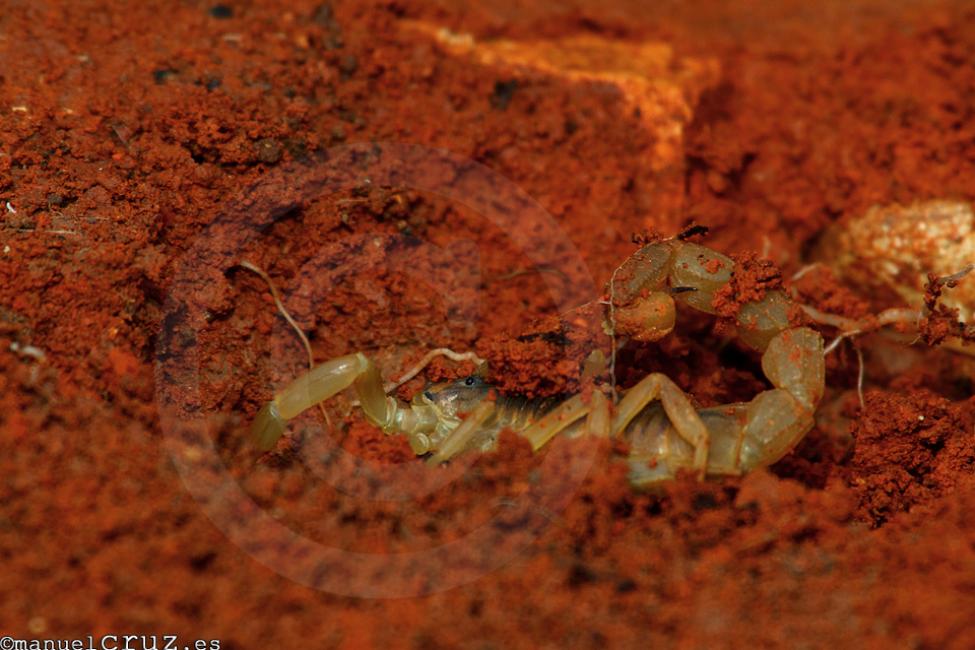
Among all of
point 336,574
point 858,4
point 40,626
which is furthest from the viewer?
point 858,4

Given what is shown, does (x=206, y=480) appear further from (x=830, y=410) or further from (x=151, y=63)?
(x=830, y=410)

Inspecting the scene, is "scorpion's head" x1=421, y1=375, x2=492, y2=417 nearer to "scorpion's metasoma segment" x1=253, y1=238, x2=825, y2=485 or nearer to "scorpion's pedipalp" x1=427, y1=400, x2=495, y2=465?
"scorpion's metasoma segment" x1=253, y1=238, x2=825, y2=485

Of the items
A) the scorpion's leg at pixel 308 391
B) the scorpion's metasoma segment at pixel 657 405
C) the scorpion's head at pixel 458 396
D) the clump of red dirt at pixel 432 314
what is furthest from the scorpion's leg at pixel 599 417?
the scorpion's leg at pixel 308 391

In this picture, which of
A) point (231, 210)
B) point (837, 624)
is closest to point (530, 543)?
point (837, 624)

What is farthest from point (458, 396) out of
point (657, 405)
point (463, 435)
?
point (657, 405)

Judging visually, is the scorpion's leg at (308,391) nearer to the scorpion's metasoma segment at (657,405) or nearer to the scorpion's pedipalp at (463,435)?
the scorpion's metasoma segment at (657,405)

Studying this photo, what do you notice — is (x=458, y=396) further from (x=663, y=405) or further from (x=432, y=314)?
(x=663, y=405)

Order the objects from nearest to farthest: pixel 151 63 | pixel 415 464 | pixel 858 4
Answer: pixel 415 464, pixel 151 63, pixel 858 4
